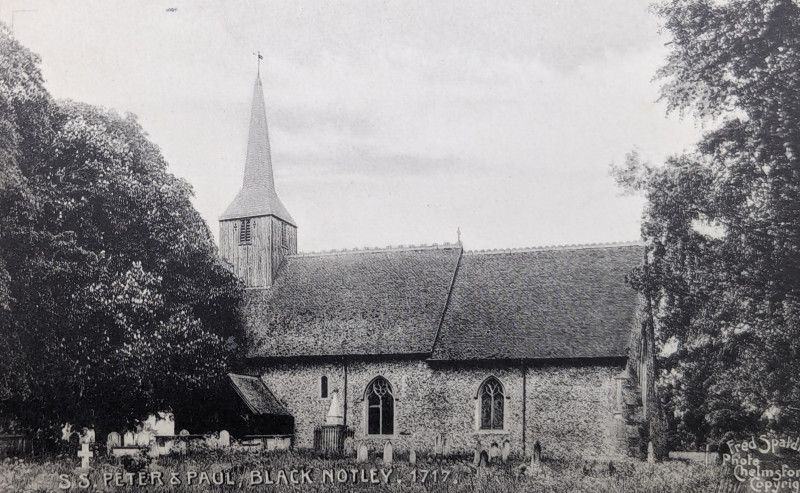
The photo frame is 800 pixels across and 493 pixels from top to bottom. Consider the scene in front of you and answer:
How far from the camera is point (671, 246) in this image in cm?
2080

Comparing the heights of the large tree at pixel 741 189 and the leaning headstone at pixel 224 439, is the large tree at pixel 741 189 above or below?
above

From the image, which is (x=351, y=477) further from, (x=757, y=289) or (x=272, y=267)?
(x=272, y=267)

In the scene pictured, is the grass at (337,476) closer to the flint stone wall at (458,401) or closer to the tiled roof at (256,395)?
the flint stone wall at (458,401)

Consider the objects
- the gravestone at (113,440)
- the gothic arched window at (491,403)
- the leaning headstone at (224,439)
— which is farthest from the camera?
the gothic arched window at (491,403)

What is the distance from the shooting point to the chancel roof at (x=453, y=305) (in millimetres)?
26312

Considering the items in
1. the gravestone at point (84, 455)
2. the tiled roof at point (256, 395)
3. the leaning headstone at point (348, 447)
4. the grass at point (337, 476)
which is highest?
the tiled roof at point (256, 395)

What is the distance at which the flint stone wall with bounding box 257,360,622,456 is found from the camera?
25.0 metres

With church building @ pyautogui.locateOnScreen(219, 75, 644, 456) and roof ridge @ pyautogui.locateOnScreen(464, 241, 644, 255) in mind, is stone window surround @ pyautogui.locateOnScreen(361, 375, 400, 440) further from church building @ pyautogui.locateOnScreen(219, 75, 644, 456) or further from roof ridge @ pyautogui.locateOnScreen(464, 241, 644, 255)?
roof ridge @ pyautogui.locateOnScreen(464, 241, 644, 255)

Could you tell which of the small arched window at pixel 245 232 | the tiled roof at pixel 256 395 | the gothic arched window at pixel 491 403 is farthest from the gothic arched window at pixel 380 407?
the small arched window at pixel 245 232

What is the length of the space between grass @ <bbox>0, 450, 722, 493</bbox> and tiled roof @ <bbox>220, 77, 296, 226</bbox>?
14191mm

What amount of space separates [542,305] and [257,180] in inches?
480

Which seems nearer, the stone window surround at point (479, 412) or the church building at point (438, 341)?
the church building at point (438, 341)

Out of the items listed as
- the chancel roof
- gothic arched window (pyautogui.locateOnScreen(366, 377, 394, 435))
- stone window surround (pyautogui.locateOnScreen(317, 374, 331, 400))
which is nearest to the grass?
the chancel roof

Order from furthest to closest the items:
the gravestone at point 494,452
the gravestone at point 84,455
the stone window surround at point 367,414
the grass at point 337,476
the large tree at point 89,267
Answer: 1. the stone window surround at point 367,414
2. the gravestone at point 494,452
3. the large tree at point 89,267
4. the gravestone at point 84,455
5. the grass at point 337,476
